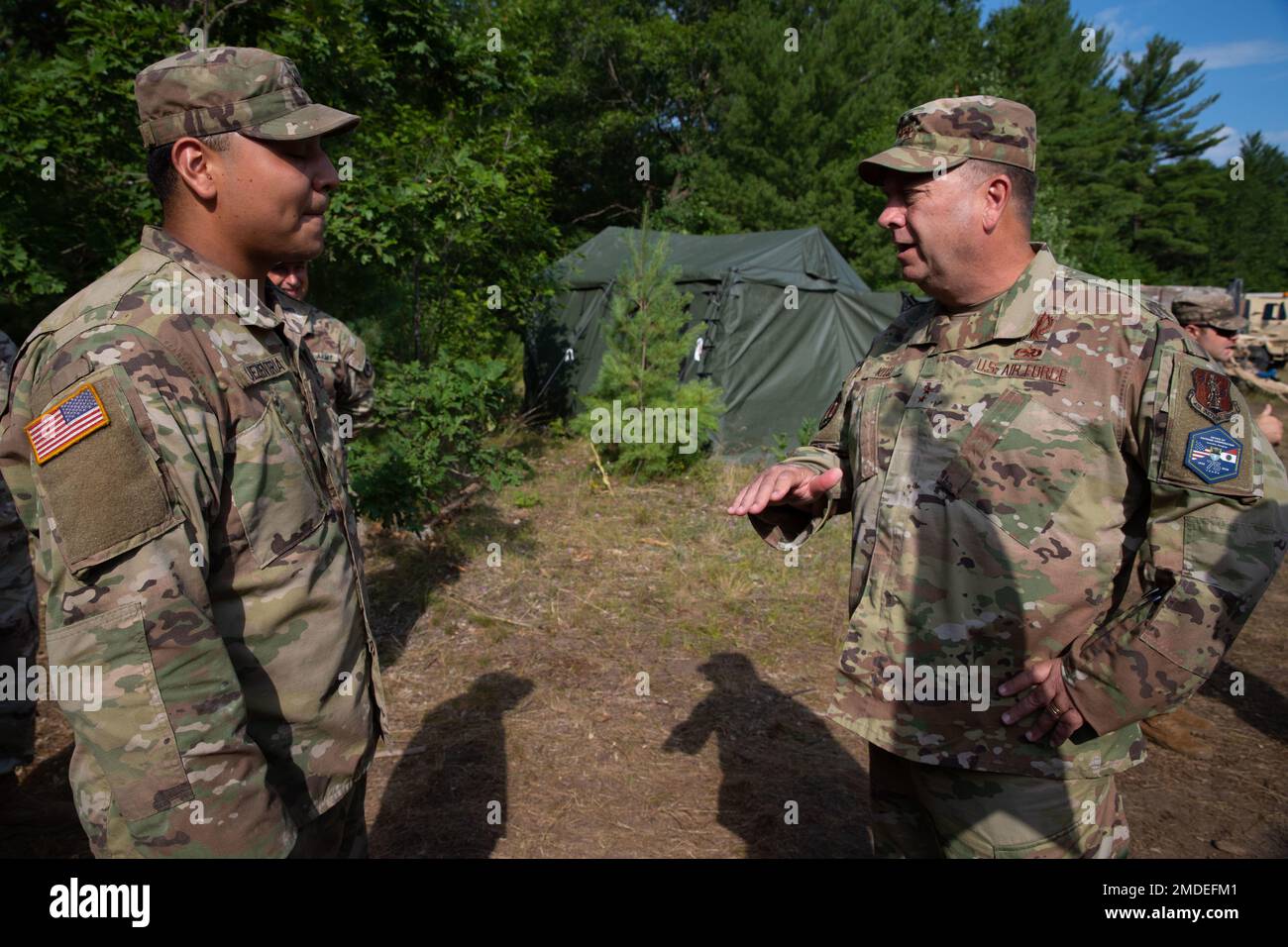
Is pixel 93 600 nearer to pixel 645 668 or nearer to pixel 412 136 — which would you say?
pixel 645 668

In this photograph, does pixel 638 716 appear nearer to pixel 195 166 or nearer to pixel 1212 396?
pixel 1212 396

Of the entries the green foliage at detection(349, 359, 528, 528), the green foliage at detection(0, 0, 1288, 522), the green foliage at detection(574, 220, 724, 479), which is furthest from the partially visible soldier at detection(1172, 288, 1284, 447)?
the green foliage at detection(574, 220, 724, 479)

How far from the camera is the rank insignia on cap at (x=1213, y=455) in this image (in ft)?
5.29

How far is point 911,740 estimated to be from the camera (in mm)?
1924

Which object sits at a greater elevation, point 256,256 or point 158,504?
point 256,256

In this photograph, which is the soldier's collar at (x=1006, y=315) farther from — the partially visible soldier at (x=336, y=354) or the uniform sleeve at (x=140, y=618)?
the partially visible soldier at (x=336, y=354)

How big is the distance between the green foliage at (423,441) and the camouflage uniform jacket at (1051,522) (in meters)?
3.40

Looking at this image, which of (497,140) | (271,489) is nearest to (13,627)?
(271,489)

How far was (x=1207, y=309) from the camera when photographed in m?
4.77

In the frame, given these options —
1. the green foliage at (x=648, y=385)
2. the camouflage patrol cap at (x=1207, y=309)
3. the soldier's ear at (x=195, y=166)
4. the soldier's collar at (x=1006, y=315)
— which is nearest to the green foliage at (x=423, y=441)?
the soldier's ear at (x=195, y=166)

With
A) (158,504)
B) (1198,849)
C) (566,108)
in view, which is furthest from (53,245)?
(566,108)

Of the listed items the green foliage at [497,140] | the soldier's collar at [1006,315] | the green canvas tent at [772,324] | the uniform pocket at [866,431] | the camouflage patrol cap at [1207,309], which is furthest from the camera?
the green canvas tent at [772,324]

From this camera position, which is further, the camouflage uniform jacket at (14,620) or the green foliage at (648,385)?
the green foliage at (648,385)
